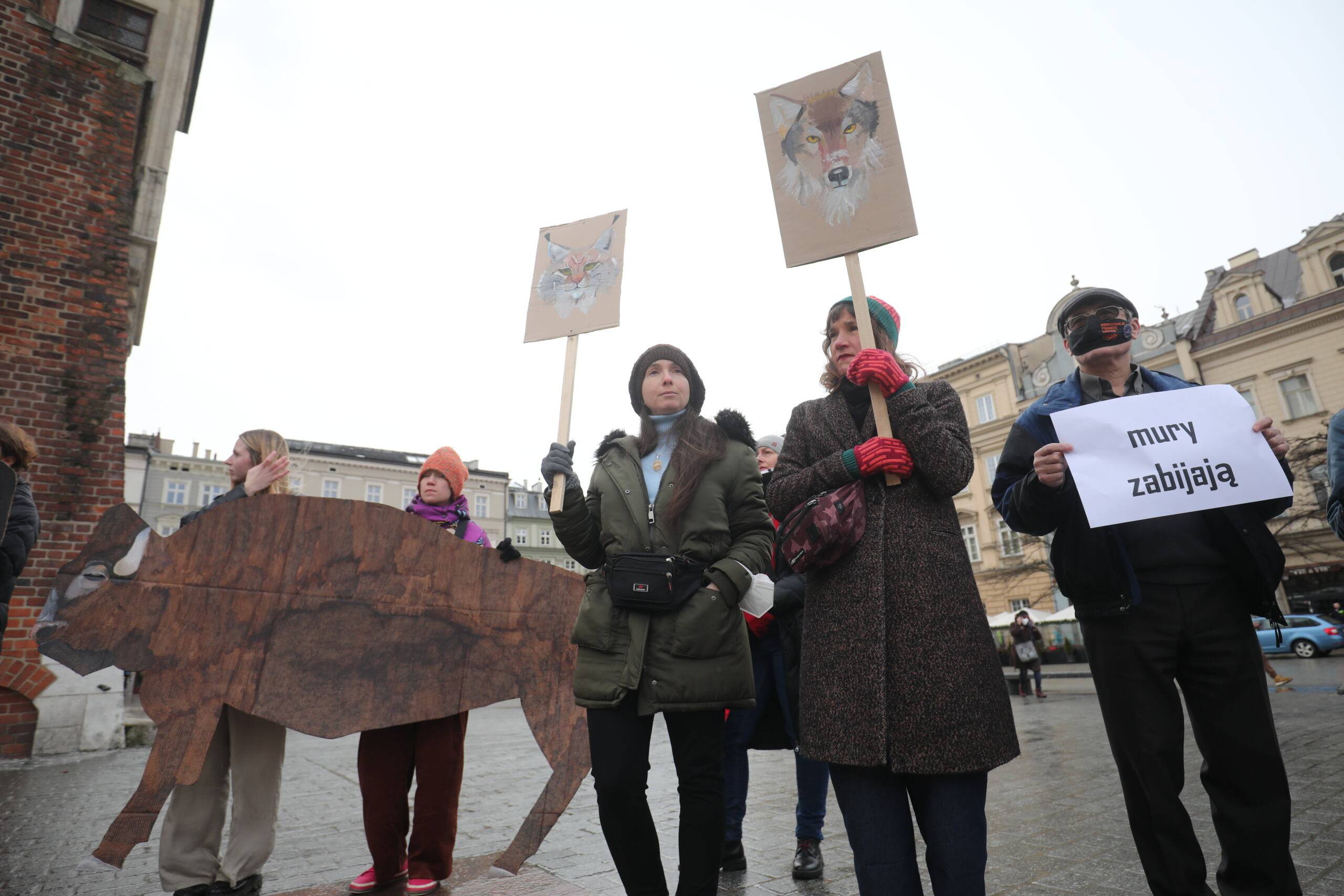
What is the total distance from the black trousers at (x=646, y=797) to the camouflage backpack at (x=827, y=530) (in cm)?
64

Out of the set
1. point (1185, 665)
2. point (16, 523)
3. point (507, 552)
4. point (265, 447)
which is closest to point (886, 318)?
point (1185, 665)

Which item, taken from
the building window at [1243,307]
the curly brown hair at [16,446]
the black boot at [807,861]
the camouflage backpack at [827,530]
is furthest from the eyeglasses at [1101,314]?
the building window at [1243,307]

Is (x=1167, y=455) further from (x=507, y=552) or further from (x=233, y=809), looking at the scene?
(x=233, y=809)

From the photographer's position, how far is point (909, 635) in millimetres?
2020

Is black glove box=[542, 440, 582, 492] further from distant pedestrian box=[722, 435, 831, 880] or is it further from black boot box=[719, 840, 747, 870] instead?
black boot box=[719, 840, 747, 870]

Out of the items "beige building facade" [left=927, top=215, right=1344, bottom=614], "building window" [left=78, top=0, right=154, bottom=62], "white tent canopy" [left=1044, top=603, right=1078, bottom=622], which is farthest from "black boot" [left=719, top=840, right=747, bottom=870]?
"white tent canopy" [left=1044, top=603, right=1078, bottom=622]

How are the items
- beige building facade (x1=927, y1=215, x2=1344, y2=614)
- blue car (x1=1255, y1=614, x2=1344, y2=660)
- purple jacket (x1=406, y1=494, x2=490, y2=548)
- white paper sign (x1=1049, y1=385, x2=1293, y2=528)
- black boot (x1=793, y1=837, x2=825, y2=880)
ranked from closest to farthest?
white paper sign (x1=1049, y1=385, x2=1293, y2=528), black boot (x1=793, y1=837, x2=825, y2=880), purple jacket (x1=406, y1=494, x2=490, y2=548), blue car (x1=1255, y1=614, x2=1344, y2=660), beige building facade (x1=927, y1=215, x2=1344, y2=614)

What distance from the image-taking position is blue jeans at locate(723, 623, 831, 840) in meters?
3.29

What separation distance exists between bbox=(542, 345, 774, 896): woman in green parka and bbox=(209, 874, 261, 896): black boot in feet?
5.47

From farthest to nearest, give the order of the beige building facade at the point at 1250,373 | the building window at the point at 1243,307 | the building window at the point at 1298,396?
the building window at the point at 1243,307 < the building window at the point at 1298,396 < the beige building facade at the point at 1250,373

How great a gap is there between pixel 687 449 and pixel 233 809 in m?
2.41

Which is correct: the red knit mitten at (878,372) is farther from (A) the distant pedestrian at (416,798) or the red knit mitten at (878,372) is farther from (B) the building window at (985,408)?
(B) the building window at (985,408)

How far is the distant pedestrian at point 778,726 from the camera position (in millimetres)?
3289

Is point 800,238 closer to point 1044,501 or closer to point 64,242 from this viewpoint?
point 1044,501
